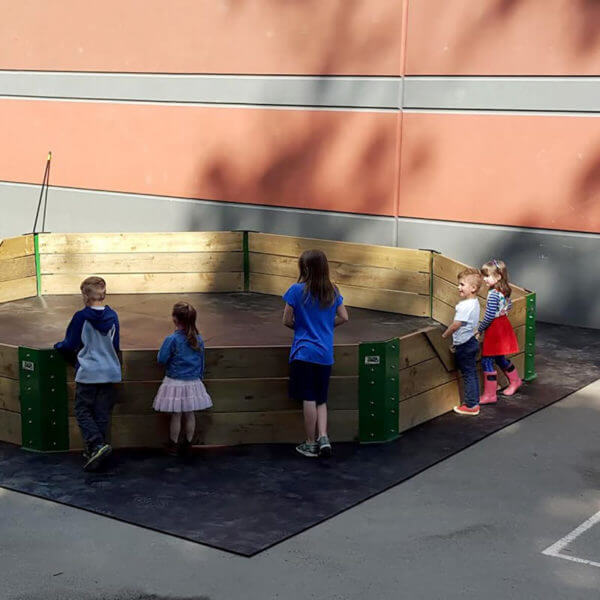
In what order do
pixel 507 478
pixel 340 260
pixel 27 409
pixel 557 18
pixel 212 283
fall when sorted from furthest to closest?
pixel 212 283, pixel 340 260, pixel 557 18, pixel 27 409, pixel 507 478

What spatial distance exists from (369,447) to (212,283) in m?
6.93

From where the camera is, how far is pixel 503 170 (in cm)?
1482

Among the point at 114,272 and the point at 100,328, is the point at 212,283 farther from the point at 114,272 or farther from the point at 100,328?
the point at 100,328

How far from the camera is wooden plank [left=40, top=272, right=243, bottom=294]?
15.7 metres

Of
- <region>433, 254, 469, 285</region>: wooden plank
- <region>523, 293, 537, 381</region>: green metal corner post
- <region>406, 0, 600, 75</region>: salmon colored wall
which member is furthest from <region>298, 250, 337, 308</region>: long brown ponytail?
<region>406, 0, 600, 75</region>: salmon colored wall

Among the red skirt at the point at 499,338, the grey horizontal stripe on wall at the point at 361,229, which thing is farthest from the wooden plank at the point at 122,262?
the red skirt at the point at 499,338

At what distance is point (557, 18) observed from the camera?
45.8 ft

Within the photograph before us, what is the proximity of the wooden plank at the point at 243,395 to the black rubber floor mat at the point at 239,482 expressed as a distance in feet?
1.18

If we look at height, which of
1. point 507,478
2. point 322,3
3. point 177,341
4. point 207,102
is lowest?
point 507,478

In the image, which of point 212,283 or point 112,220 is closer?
point 212,283

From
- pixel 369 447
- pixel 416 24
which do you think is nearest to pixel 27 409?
pixel 369 447

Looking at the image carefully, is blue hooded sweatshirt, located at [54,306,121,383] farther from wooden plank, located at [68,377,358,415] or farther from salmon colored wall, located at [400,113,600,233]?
salmon colored wall, located at [400,113,600,233]

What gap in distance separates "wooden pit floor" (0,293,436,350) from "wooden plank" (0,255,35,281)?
0.38 metres

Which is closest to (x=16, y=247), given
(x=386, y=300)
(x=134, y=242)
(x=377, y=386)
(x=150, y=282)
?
(x=134, y=242)
